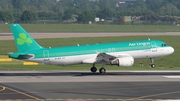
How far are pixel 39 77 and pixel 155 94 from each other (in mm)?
16747

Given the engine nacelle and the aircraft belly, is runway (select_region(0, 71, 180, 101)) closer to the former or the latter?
the engine nacelle

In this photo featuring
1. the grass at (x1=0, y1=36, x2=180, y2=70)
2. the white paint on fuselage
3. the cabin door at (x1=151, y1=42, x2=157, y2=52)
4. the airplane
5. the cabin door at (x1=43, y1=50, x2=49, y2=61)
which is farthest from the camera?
the grass at (x1=0, y1=36, x2=180, y2=70)

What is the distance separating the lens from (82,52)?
6209cm

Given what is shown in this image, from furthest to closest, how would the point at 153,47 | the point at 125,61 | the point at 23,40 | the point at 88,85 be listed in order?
the point at 153,47 → the point at 125,61 → the point at 23,40 → the point at 88,85

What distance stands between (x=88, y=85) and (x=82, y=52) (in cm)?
1057

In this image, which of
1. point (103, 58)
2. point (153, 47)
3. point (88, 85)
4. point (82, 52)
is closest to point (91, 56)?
point (82, 52)

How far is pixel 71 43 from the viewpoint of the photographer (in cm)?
11019

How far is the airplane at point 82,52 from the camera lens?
5969 centimetres

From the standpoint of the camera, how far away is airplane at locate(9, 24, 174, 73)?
5969cm

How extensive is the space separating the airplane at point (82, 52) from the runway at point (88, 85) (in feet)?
5.31

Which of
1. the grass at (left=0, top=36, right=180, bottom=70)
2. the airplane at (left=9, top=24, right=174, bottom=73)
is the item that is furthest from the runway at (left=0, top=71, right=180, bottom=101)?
the grass at (left=0, top=36, right=180, bottom=70)

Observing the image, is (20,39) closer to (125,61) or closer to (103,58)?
(103,58)

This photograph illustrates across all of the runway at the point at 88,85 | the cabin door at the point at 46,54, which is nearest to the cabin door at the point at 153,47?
the runway at the point at 88,85

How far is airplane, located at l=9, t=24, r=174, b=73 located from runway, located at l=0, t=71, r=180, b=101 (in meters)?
1.62
